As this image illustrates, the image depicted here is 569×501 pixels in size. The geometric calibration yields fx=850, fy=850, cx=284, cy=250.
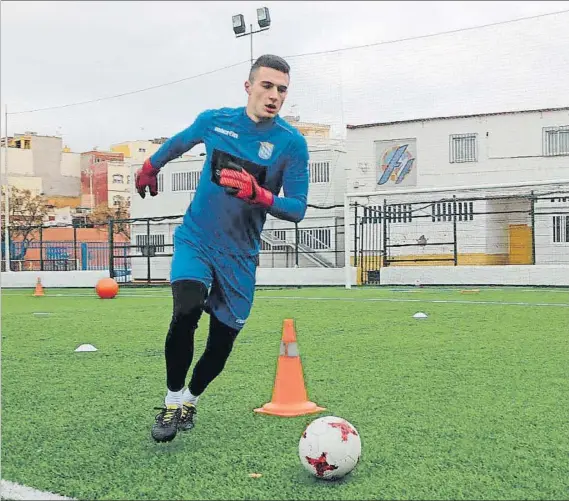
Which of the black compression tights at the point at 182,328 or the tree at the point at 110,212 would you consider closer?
the black compression tights at the point at 182,328

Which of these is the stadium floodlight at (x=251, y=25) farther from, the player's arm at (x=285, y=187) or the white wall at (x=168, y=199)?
the player's arm at (x=285, y=187)

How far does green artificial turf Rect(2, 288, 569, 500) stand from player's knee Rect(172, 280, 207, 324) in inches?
22.8

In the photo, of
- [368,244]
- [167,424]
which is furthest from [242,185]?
[368,244]

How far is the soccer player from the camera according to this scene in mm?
4121

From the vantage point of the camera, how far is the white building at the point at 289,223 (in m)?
30.2

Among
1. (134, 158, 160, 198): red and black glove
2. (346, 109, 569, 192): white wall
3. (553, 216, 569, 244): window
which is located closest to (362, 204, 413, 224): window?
(553, 216, 569, 244): window

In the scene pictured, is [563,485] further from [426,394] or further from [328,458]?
[426,394]

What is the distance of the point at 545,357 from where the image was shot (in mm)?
6746

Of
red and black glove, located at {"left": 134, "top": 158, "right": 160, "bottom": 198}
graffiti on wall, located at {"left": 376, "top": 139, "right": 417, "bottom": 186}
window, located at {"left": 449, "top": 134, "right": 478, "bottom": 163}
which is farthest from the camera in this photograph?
graffiti on wall, located at {"left": 376, "top": 139, "right": 417, "bottom": 186}

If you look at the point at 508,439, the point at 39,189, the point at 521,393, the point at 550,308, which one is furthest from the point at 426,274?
the point at 39,189

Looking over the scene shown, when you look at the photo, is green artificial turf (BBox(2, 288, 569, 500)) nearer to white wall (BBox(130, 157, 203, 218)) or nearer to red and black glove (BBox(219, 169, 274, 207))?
red and black glove (BBox(219, 169, 274, 207))

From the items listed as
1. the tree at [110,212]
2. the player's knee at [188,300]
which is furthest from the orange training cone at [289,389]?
the tree at [110,212]

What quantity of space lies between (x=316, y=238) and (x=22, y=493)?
28.4 m

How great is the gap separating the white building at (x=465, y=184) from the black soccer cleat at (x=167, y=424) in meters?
15.1
